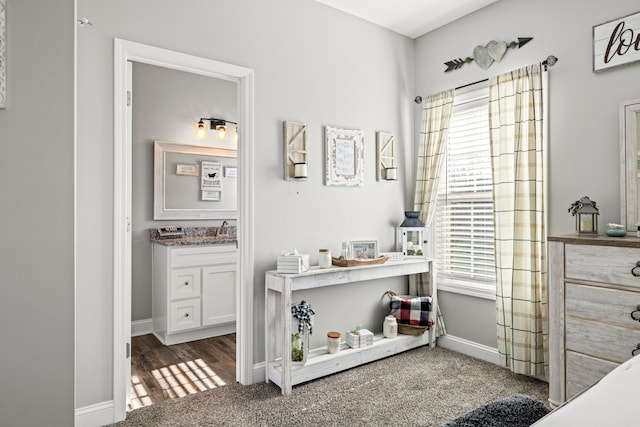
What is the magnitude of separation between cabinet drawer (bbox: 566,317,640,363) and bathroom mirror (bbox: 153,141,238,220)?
296 cm

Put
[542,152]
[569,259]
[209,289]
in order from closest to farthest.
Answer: [569,259], [542,152], [209,289]

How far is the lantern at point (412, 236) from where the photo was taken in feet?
11.2

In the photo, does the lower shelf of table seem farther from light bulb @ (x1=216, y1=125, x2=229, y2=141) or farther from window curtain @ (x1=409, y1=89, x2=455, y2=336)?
light bulb @ (x1=216, y1=125, x2=229, y2=141)

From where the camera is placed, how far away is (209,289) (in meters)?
3.87

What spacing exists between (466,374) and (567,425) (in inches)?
103

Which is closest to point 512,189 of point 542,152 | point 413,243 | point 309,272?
point 542,152

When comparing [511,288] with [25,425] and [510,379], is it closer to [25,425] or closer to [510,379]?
[510,379]

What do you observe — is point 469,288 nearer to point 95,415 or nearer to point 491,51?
point 491,51

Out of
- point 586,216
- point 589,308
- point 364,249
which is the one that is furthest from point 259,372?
point 586,216

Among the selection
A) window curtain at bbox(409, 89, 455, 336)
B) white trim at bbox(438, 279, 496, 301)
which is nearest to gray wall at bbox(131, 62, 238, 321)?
window curtain at bbox(409, 89, 455, 336)

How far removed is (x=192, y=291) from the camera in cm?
377

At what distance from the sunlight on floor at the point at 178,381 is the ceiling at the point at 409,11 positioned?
3.05 m

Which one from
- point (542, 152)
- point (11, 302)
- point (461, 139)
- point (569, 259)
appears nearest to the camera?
point (11, 302)

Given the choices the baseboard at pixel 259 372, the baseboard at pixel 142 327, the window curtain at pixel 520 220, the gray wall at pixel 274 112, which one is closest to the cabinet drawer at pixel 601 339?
the window curtain at pixel 520 220
